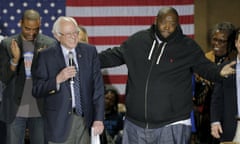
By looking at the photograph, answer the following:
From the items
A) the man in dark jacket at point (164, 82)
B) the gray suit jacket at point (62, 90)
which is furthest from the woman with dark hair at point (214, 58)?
the gray suit jacket at point (62, 90)

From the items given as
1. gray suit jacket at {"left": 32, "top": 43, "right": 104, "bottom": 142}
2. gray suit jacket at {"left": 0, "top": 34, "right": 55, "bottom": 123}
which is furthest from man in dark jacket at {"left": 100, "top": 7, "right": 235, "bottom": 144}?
gray suit jacket at {"left": 0, "top": 34, "right": 55, "bottom": 123}

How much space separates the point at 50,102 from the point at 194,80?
1.54 m

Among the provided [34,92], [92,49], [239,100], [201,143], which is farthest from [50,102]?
[201,143]

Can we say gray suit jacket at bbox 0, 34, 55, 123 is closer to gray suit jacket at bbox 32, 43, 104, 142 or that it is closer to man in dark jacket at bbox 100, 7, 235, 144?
gray suit jacket at bbox 32, 43, 104, 142

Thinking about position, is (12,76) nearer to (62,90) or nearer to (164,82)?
(62,90)

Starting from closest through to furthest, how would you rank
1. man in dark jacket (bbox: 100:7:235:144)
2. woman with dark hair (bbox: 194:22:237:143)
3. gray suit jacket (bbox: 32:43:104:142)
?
gray suit jacket (bbox: 32:43:104:142) < man in dark jacket (bbox: 100:7:235:144) < woman with dark hair (bbox: 194:22:237:143)

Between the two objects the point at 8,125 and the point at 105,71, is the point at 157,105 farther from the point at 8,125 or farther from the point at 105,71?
the point at 105,71

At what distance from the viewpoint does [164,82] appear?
15.9ft

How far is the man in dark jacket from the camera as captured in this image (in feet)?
15.8

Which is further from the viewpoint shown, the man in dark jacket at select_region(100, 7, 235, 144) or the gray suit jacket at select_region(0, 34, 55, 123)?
the gray suit jacket at select_region(0, 34, 55, 123)

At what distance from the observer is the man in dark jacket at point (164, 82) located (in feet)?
15.8

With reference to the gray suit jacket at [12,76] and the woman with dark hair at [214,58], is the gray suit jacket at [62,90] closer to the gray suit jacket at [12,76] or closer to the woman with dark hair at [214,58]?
the gray suit jacket at [12,76]

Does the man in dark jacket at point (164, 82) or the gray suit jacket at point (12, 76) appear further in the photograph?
the gray suit jacket at point (12, 76)

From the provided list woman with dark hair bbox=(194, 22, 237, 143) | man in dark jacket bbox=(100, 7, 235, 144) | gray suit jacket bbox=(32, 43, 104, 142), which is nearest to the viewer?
gray suit jacket bbox=(32, 43, 104, 142)
